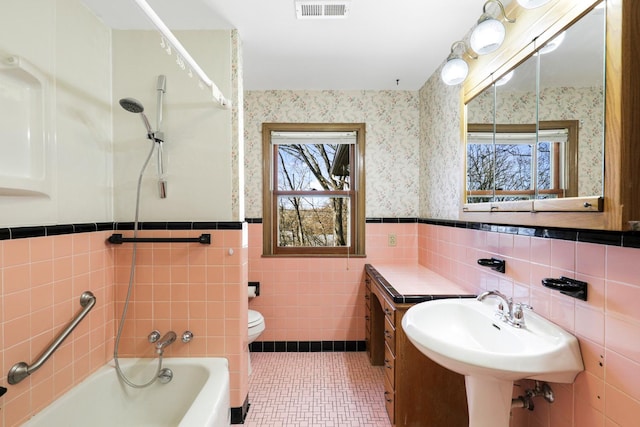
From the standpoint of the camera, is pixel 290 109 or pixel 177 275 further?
pixel 290 109

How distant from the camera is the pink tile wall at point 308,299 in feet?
8.35

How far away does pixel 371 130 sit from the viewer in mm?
2600

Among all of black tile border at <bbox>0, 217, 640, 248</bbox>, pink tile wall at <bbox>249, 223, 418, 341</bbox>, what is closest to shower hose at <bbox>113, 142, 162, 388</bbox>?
black tile border at <bbox>0, 217, 640, 248</bbox>

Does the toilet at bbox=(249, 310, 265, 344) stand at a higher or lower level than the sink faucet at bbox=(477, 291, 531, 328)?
lower

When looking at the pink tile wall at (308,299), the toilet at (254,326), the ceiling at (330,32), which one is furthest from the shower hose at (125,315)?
the pink tile wall at (308,299)

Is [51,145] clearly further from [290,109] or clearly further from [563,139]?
[563,139]

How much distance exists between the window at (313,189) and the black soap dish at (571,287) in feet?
5.44

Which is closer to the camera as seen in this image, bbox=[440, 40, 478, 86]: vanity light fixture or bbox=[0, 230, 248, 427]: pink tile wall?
bbox=[0, 230, 248, 427]: pink tile wall

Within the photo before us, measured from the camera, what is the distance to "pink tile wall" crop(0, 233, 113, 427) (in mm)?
1120

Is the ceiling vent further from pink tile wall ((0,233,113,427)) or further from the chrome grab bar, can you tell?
the chrome grab bar

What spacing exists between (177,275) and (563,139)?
1975 millimetres

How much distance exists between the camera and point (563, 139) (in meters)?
1.04

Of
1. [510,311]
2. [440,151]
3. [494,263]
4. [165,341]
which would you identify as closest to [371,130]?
[440,151]

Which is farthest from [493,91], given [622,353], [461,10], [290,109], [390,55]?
[290,109]
